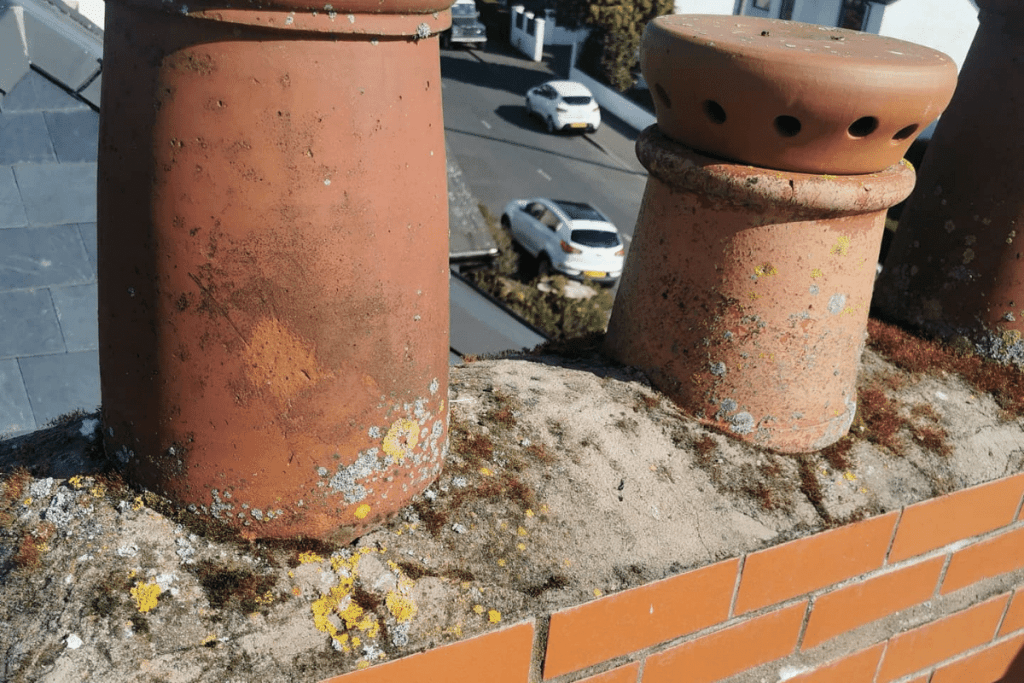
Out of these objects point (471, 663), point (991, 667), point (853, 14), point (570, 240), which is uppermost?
point (853, 14)

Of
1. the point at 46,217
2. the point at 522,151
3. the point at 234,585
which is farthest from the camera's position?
the point at 522,151

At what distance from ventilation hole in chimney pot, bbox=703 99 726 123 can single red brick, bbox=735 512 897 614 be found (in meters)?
0.86

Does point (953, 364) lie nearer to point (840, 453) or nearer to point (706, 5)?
point (840, 453)

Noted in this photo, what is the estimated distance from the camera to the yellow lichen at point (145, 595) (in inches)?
55.4

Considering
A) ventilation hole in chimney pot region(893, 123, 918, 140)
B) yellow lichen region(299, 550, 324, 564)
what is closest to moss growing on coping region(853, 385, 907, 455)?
ventilation hole in chimney pot region(893, 123, 918, 140)

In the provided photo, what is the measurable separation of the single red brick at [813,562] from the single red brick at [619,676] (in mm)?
250

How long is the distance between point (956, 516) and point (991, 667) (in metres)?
0.65

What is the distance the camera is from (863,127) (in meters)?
1.70

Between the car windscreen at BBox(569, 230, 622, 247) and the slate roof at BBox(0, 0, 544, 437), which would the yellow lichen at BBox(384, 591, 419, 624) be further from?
the car windscreen at BBox(569, 230, 622, 247)

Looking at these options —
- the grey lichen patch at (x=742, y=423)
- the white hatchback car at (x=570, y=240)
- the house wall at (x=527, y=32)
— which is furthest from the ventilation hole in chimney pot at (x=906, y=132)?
the house wall at (x=527, y=32)

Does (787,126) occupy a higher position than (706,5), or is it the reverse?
(787,126)

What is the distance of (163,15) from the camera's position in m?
1.23

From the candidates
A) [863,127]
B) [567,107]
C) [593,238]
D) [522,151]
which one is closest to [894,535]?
[863,127]

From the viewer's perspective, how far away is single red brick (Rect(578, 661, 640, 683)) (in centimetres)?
166
